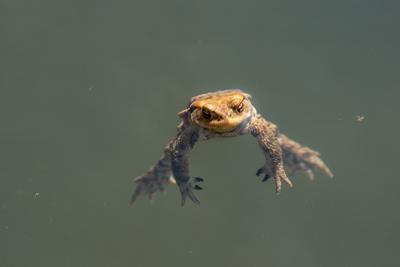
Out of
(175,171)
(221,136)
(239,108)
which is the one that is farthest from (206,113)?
(175,171)

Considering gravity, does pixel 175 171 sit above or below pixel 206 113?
below

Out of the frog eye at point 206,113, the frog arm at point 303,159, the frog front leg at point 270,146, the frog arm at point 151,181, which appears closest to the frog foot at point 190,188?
the frog arm at point 151,181

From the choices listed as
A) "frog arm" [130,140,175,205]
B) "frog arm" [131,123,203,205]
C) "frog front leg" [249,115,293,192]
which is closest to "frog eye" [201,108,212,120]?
"frog arm" [131,123,203,205]

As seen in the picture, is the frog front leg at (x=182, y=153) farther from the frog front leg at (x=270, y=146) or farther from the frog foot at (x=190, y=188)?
the frog front leg at (x=270, y=146)

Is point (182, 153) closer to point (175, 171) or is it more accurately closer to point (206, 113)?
point (175, 171)

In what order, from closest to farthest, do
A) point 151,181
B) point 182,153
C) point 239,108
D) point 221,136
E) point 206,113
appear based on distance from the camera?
point 206,113, point 239,108, point 221,136, point 182,153, point 151,181

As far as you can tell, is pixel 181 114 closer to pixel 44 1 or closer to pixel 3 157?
pixel 3 157

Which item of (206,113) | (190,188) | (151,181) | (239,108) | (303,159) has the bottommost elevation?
(190,188)

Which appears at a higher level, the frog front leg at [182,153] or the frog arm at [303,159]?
the frog arm at [303,159]
